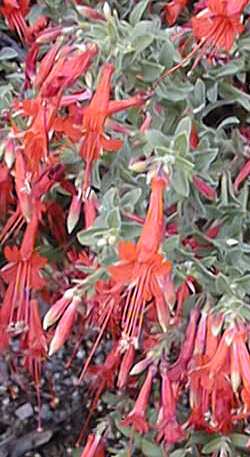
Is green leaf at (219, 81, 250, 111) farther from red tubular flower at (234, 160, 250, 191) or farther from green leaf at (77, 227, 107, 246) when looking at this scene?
green leaf at (77, 227, 107, 246)

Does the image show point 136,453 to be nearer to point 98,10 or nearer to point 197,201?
point 197,201

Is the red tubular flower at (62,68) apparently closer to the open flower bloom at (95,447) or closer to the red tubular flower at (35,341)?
the red tubular flower at (35,341)

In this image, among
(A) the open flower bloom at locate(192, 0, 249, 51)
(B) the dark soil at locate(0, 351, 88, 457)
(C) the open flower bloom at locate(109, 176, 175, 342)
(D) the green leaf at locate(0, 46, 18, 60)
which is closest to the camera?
(C) the open flower bloom at locate(109, 176, 175, 342)

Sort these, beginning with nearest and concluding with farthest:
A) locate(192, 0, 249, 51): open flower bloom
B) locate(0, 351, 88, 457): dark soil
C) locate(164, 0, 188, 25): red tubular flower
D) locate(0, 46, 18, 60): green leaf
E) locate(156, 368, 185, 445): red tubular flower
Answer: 1. locate(192, 0, 249, 51): open flower bloom
2. locate(156, 368, 185, 445): red tubular flower
3. locate(164, 0, 188, 25): red tubular flower
4. locate(0, 46, 18, 60): green leaf
5. locate(0, 351, 88, 457): dark soil

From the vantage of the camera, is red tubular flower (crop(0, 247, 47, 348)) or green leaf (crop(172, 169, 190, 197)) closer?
green leaf (crop(172, 169, 190, 197))

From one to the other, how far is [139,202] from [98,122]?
0.20 m

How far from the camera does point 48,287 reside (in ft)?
5.86

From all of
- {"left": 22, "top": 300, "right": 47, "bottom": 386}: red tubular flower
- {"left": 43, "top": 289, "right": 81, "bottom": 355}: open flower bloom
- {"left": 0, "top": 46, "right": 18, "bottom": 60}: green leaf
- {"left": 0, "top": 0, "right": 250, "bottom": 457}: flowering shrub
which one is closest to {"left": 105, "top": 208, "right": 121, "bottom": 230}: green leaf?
{"left": 0, "top": 0, "right": 250, "bottom": 457}: flowering shrub

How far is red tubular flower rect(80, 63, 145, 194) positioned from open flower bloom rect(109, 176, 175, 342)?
0.10 m

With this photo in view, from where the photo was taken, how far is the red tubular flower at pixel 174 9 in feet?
5.75

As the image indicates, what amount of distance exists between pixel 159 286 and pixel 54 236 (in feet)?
1.55

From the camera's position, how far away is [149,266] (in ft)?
4.57

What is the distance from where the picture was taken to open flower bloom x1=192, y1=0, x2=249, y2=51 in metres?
1.49

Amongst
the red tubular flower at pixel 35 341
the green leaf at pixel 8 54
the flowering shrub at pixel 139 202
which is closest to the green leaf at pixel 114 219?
the flowering shrub at pixel 139 202
